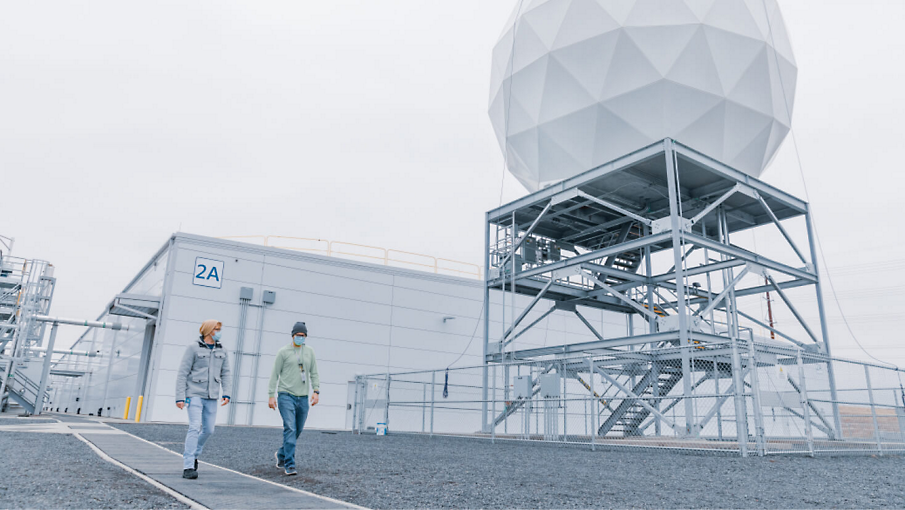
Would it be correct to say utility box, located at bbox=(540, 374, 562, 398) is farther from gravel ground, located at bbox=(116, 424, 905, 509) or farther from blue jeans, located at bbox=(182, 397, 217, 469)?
blue jeans, located at bbox=(182, 397, 217, 469)

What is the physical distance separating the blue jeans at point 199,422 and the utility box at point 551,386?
837 centimetres

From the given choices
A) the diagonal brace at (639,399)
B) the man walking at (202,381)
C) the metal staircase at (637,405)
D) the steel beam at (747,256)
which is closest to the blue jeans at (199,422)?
the man walking at (202,381)

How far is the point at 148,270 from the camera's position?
2364cm

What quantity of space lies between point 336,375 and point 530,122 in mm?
11219

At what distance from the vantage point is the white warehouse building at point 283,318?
19.1 m

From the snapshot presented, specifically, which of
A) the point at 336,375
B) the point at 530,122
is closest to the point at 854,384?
the point at 530,122

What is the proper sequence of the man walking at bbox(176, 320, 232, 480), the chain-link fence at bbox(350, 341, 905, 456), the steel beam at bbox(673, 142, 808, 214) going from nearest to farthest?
the man walking at bbox(176, 320, 232, 480) → the chain-link fence at bbox(350, 341, 905, 456) → the steel beam at bbox(673, 142, 808, 214)

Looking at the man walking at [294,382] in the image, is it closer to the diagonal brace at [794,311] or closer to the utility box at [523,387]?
the utility box at [523,387]

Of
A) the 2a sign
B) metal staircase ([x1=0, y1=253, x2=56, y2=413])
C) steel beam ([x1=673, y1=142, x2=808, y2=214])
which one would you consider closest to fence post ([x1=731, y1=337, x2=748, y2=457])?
steel beam ([x1=673, y1=142, x2=808, y2=214])

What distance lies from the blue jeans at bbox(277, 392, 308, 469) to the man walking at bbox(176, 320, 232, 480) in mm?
665

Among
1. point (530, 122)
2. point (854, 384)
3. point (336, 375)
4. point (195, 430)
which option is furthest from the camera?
point (336, 375)

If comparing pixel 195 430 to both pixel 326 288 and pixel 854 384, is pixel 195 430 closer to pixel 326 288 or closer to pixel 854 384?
pixel 854 384

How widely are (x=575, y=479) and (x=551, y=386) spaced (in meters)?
7.01

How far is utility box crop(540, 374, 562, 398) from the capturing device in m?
12.7
